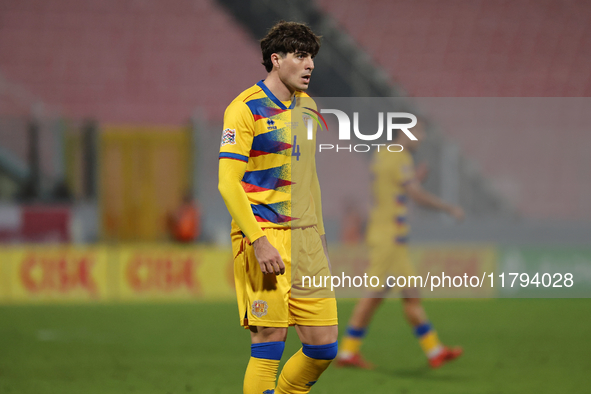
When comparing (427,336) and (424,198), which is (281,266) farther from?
(427,336)

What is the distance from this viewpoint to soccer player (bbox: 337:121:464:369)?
18.7ft

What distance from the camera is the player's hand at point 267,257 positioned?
3.00 m

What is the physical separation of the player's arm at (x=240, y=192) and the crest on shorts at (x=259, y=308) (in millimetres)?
202

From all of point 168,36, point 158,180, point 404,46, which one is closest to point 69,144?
point 158,180

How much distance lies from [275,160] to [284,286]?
1.73 ft

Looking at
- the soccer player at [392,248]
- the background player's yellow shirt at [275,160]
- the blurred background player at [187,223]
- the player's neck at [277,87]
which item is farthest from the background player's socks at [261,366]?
the blurred background player at [187,223]

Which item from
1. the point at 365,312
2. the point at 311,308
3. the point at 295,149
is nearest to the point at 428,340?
the point at 365,312

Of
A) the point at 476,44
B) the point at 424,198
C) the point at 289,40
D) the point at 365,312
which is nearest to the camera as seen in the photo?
the point at 289,40

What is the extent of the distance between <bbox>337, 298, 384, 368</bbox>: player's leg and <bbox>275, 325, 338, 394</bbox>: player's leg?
236cm

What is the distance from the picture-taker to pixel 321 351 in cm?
326

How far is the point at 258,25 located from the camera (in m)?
15.0

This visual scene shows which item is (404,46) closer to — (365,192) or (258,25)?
(258,25)

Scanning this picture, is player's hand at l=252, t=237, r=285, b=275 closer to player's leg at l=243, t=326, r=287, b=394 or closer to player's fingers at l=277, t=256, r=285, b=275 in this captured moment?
player's fingers at l=277, t=256, r=285, b=275

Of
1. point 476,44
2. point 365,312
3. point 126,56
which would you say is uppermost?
point 476,44
